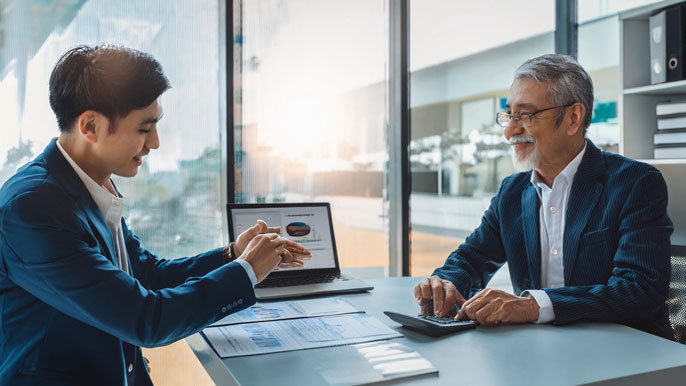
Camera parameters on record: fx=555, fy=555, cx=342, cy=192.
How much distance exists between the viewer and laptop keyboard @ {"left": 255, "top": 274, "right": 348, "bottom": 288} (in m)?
1.96

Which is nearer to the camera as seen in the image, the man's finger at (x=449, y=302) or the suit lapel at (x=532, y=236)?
the man's finger at (x=449, y=302)

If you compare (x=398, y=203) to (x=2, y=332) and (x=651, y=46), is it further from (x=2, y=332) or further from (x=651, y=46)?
(x=2, y=332)

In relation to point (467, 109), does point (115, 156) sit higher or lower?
lower

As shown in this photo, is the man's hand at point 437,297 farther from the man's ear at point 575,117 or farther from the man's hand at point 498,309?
the man's ear at point 575,117

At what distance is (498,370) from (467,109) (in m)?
2.64

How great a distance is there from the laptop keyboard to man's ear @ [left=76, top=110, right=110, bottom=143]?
841 millimetres

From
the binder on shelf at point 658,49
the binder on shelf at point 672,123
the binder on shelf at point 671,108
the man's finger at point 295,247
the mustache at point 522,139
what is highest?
the binder on shelf at point 658,49

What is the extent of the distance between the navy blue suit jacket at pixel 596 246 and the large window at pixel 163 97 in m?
1.53

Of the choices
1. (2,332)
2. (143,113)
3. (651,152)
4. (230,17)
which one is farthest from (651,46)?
(2,332)

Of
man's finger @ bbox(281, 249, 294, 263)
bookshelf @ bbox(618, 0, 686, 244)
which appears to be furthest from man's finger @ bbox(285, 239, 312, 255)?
bookshelf @ bbox(618, 0, 686, 244)

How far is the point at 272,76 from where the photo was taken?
306cm

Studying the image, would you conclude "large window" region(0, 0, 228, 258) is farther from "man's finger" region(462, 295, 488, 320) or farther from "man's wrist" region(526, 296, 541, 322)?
"man's wrist" region(526, 296, 541, 322)

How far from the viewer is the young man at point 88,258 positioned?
3.56 ft

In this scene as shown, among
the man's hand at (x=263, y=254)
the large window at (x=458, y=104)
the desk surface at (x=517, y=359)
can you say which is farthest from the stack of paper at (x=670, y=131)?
the man's hand at (x=263, y=254)
